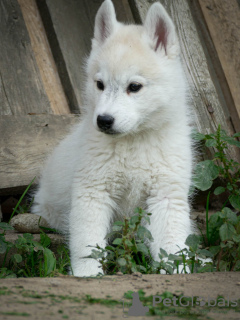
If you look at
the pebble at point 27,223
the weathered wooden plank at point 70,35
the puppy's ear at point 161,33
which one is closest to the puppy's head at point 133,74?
the puppy's ear at point 161,33

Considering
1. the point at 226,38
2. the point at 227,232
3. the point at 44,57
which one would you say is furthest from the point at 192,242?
the point at 44,57

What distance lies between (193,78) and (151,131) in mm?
1570

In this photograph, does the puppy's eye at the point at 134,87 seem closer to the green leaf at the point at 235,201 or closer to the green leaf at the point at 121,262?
the green leaf at the point at 121,262

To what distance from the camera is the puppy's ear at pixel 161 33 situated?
136 inches

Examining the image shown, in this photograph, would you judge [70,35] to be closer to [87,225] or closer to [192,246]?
[87,225]

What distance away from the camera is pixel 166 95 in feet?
11.0

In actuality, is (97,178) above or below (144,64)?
below

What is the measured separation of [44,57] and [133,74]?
93.8 inches

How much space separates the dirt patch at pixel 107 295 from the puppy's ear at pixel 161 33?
1.81 m

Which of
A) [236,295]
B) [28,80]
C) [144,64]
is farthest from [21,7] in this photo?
[236,295]

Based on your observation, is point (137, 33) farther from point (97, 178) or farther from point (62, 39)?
point (62, 39)

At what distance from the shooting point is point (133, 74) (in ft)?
10.6

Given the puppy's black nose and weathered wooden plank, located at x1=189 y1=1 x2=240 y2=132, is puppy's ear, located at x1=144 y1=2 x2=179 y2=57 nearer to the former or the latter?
the puppy's black nose

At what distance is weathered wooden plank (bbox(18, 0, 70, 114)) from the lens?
5.18 meters
